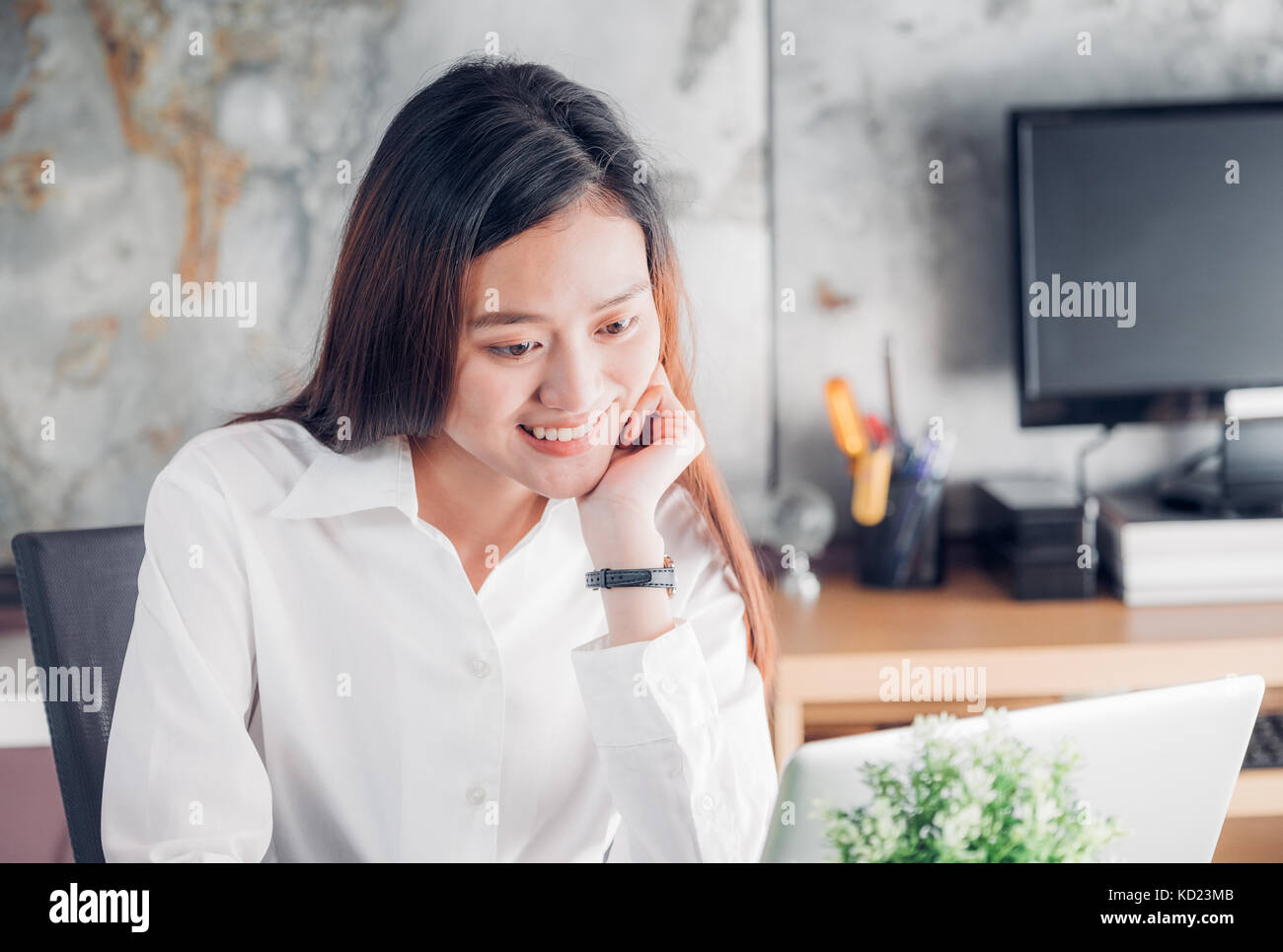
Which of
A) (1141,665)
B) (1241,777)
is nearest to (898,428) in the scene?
(1141,665)

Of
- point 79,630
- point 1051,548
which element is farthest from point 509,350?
point 1051,548

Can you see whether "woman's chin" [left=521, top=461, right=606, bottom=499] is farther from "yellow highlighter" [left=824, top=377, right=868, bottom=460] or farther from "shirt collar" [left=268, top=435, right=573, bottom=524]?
"yellow highlighter" [left=824, top=377, right=868, bottom=460]

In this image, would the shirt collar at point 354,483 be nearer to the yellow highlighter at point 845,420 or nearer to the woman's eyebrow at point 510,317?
the woman's eyebrow at point 510,317

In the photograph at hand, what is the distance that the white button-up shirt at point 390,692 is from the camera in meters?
0.81

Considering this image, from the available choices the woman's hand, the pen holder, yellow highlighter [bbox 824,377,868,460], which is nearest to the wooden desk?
the pen holder

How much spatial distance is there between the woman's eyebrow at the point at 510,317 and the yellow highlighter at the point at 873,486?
32.4 inches

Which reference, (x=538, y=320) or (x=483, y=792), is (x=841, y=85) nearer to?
(x=538, y=320)

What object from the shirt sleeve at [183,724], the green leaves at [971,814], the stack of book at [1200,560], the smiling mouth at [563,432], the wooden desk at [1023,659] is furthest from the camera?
the stack of book at [1200,560]

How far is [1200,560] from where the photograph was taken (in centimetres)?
152

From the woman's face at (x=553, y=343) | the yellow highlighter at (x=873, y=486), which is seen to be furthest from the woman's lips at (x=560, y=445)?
the yellow highlighter at (x=873, y=486)

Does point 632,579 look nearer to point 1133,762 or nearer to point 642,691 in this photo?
point 642,691

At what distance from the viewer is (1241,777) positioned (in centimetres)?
137

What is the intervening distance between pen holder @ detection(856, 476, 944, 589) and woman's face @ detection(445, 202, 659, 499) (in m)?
0.77

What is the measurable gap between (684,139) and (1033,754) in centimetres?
132
